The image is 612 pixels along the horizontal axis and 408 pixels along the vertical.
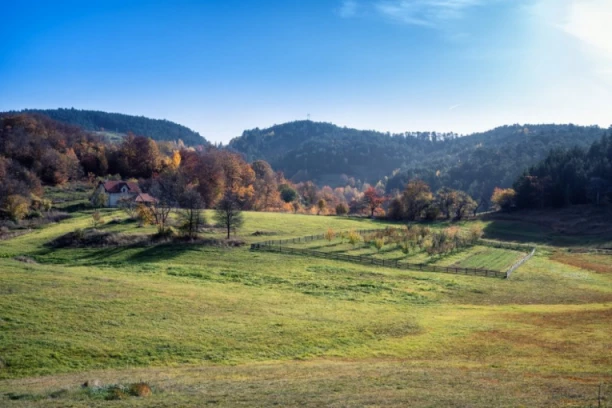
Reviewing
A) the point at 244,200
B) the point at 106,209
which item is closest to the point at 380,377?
the point at 106,209

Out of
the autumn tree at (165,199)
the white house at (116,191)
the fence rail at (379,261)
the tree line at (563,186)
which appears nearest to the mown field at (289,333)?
the fence rail at (379,261)

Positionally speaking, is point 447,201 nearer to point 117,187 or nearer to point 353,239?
point 353,239

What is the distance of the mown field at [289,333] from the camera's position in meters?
18.4

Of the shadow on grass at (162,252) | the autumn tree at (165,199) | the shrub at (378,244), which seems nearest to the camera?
the shadow on grass at (162,252)

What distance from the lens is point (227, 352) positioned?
2659 centimetres

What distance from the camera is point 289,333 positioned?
3022 cm

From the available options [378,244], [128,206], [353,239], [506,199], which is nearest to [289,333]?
[378,244]

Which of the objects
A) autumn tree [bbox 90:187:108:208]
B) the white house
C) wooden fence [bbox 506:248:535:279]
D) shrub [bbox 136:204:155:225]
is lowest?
wooden fence [bbox 506:248:535:279]

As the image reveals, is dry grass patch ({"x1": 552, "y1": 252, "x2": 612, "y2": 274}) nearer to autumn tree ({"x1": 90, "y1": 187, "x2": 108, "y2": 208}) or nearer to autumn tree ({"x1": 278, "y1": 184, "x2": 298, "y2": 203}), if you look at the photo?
autumn tree ({"x1": 278, "y1": 184, "x2": 298, "y2": 203})

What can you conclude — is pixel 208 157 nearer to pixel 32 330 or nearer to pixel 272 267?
pixel 272 267

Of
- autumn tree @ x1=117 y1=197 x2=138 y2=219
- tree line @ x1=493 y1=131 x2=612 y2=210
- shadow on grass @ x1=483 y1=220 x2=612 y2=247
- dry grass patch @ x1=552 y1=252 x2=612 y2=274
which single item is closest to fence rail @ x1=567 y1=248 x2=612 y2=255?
dry grass patch @ x1=552 y1=252 x2=612 y2=274

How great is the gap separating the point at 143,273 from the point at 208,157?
76.7 metres

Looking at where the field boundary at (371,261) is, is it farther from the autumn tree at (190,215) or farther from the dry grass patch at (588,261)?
the dry grass patch at (588,261)

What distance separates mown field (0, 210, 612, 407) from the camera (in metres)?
18.4
